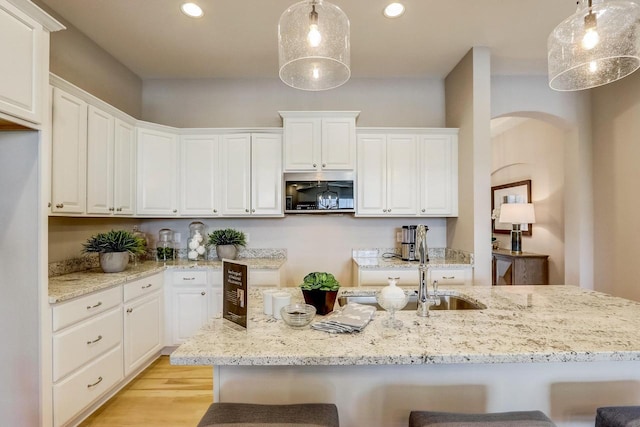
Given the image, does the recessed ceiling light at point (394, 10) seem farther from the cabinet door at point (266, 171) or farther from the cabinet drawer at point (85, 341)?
the cabinet drawer at point (85, 341)

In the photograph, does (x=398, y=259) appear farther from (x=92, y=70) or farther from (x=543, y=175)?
(x=92, y=70)

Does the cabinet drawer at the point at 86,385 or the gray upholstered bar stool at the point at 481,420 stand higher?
the gray upholstered bar stool at the point at 481,420

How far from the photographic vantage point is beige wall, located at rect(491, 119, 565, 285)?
4395 millimetres

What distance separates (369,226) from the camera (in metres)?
3.88

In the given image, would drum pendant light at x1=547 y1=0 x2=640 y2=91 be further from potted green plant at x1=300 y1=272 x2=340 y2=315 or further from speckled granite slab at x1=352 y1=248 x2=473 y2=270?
speckled granite slab at x1=352 y1=248 x2=473 y2=270

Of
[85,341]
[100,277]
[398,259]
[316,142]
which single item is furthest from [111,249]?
[398,259]

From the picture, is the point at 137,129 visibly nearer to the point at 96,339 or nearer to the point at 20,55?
the point at 20,55

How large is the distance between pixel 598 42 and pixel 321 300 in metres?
1.80

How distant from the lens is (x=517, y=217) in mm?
4723

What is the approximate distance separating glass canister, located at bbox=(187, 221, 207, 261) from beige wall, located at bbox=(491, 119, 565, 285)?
4.58 metres

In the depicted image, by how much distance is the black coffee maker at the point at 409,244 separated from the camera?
3.49 m

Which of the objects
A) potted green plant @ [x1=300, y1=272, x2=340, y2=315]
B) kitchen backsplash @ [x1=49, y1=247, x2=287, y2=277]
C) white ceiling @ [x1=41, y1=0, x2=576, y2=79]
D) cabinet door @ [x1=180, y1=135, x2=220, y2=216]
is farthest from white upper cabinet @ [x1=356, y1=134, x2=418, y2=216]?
potted green plant @ [x1=300, y1=272, x2=340, y2=315]

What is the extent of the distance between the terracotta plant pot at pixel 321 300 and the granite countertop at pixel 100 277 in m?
0.35

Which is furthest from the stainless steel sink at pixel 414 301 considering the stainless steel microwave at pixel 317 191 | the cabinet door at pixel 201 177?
the cabinet door at pixel 201 177
